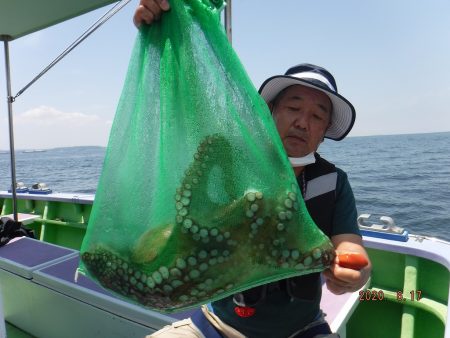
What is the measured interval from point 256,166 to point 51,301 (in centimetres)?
226

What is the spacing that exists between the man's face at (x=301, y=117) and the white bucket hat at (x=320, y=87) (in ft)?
0.12

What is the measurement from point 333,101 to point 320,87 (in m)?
0.14

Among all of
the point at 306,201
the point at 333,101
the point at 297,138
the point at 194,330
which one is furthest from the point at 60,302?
the point at 333,101

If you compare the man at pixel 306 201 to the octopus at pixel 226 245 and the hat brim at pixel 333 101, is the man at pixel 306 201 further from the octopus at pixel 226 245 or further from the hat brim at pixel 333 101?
the octopus at pixel 226 245

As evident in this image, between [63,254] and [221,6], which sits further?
[63,254]

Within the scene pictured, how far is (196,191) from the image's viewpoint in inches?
34.2

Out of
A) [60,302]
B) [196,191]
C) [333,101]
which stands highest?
[333,101]

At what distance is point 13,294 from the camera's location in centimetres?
281

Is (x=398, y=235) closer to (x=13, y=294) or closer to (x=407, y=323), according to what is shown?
(x=407, y=323)

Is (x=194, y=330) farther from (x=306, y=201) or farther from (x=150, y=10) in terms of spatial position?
(x=150, y=10)

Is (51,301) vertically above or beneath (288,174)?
beneath

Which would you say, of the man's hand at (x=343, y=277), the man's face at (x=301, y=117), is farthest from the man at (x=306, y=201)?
the man's hand at (x=343, y=277)

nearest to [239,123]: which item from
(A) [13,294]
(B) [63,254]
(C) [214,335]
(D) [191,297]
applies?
(D) [191,297]

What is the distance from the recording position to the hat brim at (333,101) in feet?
4.06
